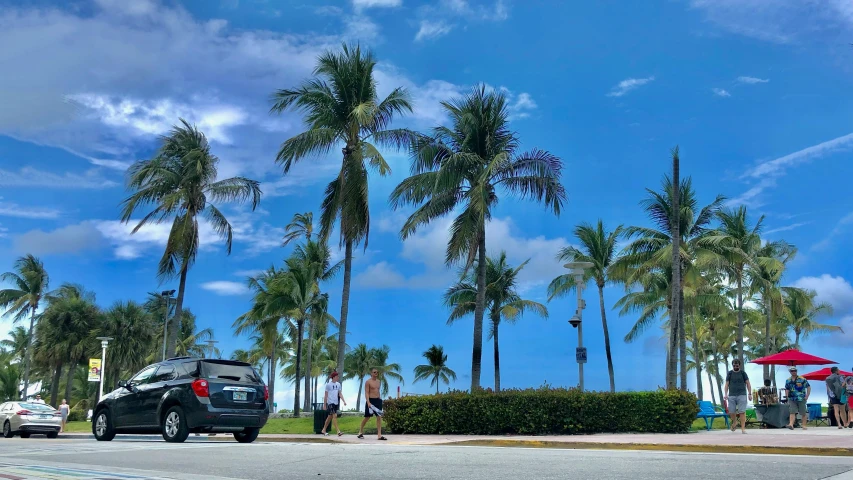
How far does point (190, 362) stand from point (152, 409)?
1239 millimetres

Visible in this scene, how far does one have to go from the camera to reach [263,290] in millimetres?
47312

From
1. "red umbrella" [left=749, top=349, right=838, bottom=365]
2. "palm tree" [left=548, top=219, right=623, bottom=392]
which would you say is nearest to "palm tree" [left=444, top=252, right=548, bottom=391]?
"palm tree" [left=548, top=219, right=623, bottom=392]

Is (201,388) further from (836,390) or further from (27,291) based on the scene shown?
(27,291)

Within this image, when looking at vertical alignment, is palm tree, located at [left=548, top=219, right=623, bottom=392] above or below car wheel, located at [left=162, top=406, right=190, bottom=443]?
above

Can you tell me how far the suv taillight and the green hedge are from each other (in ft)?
22.5

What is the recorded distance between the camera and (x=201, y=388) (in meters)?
13.8

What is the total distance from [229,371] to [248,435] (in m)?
1.58

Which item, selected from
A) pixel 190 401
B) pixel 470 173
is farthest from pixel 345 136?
pixel 190 401

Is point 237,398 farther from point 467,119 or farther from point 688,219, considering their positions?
point 688,219

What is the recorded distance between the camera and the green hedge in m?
17.7

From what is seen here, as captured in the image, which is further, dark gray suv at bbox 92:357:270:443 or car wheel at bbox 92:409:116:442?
car wheel at bbox 92:409:116:442

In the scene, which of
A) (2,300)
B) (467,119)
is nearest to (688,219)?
(467,119)

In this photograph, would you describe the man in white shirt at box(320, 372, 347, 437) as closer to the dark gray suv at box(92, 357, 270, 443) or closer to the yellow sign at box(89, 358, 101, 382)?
the dark gray suv at box(92, 357, 270, 443)

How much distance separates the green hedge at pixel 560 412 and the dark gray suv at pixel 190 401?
5561mm
